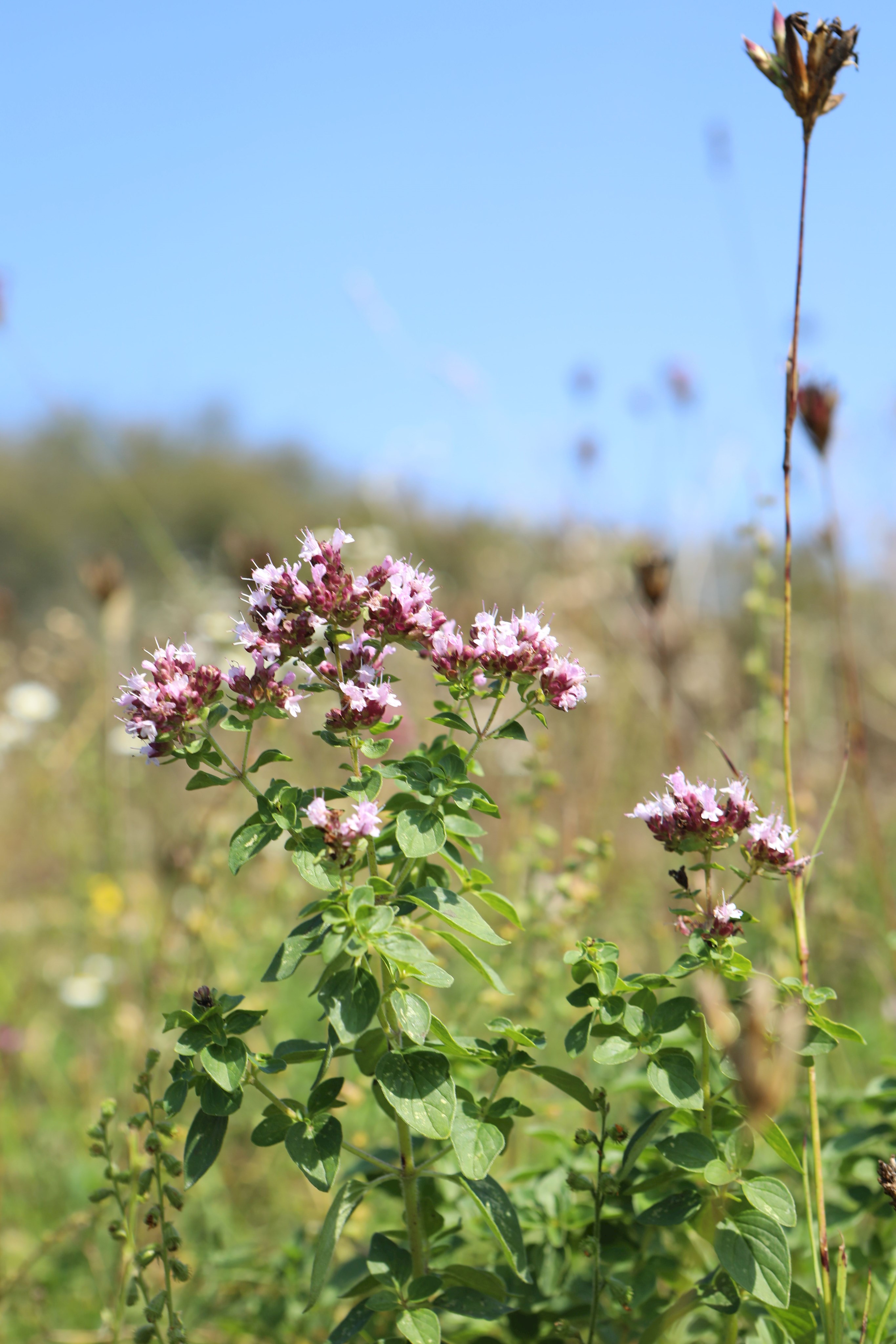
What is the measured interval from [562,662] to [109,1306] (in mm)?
1620

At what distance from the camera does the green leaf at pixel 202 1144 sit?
3.89 ft

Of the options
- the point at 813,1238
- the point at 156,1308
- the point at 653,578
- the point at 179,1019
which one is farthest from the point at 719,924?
the point at 653,578

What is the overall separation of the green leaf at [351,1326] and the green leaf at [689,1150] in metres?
0.42

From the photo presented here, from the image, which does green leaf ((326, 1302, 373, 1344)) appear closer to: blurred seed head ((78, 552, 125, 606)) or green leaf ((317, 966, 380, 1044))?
green leaf ((317, 966, 380, 1044))

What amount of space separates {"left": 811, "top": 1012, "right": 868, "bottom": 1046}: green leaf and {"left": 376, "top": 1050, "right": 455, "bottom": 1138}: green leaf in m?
0.45

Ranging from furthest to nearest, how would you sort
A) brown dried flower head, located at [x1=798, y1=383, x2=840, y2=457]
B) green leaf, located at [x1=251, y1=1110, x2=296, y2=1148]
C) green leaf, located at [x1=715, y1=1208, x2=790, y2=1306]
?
brown dried flower head, located at [x1=798, y1=383, x2=840, y2=457] → green leaf, located at [x1=251, y1=1110, x2=296, y2=1148] → green leaf, located at [x1=715, y1=1208, x2=790, y2=1306]

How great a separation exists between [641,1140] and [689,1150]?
6 centimetres

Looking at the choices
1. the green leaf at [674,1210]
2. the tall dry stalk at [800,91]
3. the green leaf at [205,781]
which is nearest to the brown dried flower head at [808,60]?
the tall dry stalk at [800,91]

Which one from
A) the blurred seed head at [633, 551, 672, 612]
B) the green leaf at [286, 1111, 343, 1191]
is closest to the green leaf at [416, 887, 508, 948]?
the green leaf at [286, 1111, 343, 1191]

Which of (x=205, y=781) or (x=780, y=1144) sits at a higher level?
(x=205, y=781)

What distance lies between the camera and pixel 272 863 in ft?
11.7

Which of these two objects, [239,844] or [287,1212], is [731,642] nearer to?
[287,1212]

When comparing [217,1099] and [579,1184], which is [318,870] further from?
[579,1184]

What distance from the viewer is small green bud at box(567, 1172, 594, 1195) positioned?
132cm
